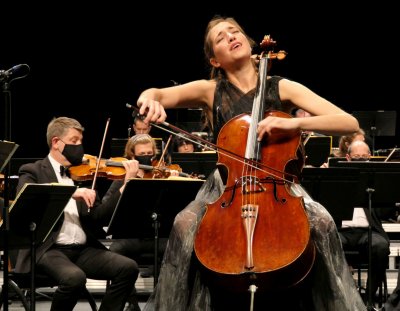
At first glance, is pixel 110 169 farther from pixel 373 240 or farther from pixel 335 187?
pixel 373 240

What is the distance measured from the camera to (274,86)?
9.93 feet

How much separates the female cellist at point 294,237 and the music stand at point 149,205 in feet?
4.16

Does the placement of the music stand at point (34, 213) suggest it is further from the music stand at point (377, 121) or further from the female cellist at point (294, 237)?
the music stand at point (377, 121)

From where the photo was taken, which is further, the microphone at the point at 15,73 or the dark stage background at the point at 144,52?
the dark stage background at the point at 144,52

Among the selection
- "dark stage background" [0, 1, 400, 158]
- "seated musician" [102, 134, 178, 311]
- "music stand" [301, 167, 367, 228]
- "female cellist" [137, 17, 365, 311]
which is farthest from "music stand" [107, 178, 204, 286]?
"dark stage background" [0, 1, 400, 158]

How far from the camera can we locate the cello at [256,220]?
245 cm

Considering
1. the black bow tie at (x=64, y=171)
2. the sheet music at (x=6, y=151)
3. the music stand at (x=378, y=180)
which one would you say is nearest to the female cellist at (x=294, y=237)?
the sheet music at (x=6, y=151)

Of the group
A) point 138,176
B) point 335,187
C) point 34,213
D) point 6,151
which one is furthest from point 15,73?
point 335,187

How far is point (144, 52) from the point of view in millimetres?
9031

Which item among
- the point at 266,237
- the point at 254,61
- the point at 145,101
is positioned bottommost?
the point at 266,237

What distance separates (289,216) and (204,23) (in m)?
6.72

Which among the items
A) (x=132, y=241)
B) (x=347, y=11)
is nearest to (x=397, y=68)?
(x=347, y=11)

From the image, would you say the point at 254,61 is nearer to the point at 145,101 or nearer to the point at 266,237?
the point at 145,101

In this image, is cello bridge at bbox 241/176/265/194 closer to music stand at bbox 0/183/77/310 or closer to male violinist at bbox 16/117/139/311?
music stand at bbox 0/183/77/310
